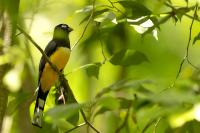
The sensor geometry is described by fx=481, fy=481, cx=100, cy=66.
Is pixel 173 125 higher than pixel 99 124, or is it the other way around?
pixel 173 125

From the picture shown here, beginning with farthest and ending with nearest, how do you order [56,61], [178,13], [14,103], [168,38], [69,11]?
[56,61], [168,38], [69,11], [14,103], [178,13]

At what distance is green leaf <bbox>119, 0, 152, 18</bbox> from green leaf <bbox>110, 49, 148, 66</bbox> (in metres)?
0.18

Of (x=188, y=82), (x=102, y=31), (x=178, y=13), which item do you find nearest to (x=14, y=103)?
(x=102, y=31)

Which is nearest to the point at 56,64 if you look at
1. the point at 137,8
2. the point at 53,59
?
the point at 53,59

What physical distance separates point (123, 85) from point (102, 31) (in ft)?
2.92

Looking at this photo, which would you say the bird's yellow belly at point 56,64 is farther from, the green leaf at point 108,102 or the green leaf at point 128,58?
the green leaf at point 108,102

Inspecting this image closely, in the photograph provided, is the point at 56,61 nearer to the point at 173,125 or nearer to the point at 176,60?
the point at 176,60

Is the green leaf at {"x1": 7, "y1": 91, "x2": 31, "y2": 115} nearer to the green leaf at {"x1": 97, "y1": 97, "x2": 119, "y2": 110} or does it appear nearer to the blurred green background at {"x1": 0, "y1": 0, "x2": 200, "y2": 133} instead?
the blurred green background at {"x1": 0, "y1": 0, "x2": 200, "y2": 133}

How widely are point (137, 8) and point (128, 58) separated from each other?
0.24 meters

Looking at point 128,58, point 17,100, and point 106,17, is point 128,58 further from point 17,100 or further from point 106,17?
point 17,100

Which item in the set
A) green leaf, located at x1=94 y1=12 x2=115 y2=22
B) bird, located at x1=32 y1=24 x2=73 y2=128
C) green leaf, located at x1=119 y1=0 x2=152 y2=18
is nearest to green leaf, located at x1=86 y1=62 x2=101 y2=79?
green leaf, located at x1=94 y1=12 x2=115 y2=22

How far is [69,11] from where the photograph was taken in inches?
106

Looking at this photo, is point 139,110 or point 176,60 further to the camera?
point 176,60

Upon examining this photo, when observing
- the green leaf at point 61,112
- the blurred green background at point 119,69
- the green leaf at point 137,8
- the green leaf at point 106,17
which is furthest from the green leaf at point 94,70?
the green leaf at point 61,112
